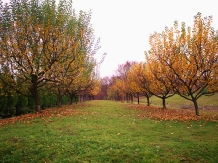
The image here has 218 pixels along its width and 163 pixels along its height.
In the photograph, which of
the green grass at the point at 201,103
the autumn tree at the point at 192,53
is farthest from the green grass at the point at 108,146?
the green grass at the point at 201,103

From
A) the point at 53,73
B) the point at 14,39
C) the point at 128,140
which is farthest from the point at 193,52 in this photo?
the point at 14,39

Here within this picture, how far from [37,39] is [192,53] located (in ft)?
43.4

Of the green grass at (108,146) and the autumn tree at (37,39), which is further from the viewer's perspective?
the autumn tree at (37,39)

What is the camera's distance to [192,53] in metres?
13.7

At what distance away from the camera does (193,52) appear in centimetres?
1360

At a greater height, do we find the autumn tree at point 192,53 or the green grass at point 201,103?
the autumn tree at point 192,53

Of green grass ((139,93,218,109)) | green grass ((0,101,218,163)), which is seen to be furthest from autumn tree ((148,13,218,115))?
green grass ((139,93,218,109))

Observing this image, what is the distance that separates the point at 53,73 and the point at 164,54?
10.6 metres

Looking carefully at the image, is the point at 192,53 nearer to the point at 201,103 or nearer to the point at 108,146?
the point at 108,146

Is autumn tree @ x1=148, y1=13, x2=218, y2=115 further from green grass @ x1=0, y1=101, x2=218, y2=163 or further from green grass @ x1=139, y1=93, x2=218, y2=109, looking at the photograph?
green grass @ x1=139, y1=93, x2=218, y2=109

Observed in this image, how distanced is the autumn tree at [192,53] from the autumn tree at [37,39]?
7.85 meters

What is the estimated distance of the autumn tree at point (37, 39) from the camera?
504 inches

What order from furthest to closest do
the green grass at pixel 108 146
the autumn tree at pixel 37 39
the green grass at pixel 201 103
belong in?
the green grass at pixel 201 103 < the autumn tree at pixel 37 39 < the green grass at pixel 108 146

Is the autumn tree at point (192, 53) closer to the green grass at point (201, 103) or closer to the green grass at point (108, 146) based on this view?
the green grass at point (108, 146)
